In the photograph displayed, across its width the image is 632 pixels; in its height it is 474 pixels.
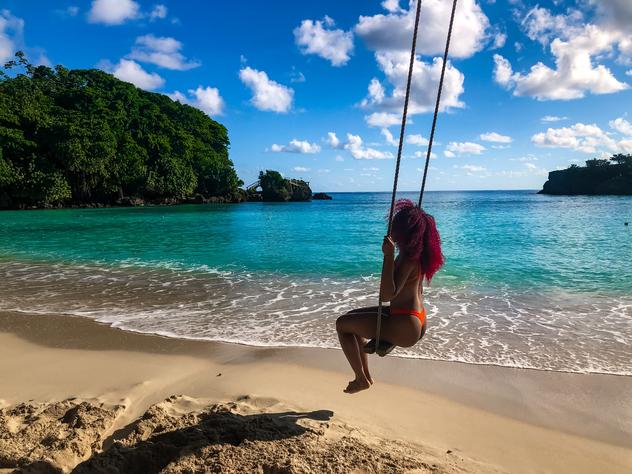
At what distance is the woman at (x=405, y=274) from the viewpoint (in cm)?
325

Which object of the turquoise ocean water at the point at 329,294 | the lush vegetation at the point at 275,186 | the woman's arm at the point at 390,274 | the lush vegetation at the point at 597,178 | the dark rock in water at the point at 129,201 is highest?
the lush vegetation at the point at 597,178

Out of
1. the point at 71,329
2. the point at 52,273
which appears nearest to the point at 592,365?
the point at 71,329

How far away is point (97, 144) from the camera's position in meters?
57.3

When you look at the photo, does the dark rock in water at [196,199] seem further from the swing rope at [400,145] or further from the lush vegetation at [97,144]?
the swing rope at [400,145]

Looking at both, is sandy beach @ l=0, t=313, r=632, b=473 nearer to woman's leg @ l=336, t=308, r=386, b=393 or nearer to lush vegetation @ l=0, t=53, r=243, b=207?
woman's leg @ l=336, t=308, r=386, b=393

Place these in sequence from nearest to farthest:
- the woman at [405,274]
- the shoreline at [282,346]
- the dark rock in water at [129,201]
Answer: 1. the woman at [405,274]
2. the shoreline at [282,346]
3. the dark rock in water at [129,201]

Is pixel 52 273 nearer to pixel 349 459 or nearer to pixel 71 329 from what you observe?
pixel 71 329

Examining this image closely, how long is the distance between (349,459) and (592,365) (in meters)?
4.15

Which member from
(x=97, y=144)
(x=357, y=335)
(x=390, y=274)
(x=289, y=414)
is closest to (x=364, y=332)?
(x=357, y=335)

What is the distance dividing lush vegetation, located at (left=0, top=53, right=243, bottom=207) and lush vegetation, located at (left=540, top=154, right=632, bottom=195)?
99064 mm

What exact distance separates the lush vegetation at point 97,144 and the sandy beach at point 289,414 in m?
56.9

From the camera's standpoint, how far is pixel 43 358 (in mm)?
5711

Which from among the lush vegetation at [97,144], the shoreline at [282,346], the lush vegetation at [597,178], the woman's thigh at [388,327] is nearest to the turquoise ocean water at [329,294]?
the shoreline at [282,346]

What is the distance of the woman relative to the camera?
3246mm
